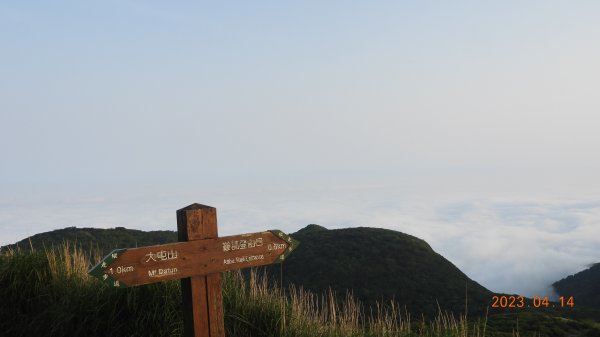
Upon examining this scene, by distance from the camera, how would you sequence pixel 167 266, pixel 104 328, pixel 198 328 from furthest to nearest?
pixel 104 328
pixel 198 328
pixel 167 266

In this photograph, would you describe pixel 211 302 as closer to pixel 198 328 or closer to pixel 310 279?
pixel 198 328

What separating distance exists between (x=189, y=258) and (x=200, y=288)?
1.18 feet

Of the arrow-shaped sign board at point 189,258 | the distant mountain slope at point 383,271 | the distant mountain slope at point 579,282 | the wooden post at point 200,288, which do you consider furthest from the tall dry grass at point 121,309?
the distant mountain slope at point 579,282

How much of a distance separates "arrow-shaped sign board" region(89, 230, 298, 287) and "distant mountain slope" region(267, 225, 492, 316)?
1761 cm

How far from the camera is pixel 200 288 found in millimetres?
5449

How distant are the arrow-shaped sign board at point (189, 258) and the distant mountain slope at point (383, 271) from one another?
57.8ft

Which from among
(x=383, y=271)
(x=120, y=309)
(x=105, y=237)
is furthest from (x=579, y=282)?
(x=120, y=309)

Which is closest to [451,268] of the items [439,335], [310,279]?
[310,279]

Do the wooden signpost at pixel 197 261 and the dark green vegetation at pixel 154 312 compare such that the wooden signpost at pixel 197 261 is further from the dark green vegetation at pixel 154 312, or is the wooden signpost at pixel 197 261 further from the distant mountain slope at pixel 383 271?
the distant mountain slope at pixel 383 271

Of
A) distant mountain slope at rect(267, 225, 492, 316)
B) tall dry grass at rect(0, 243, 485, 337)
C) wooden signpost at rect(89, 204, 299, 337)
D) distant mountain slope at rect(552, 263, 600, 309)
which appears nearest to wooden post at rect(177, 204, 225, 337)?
wooden signpost at rect(89, 204, 299, 337)

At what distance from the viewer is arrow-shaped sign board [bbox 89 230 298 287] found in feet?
16.0

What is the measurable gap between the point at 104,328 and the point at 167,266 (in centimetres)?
231

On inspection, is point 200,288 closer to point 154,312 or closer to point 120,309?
point 154,312

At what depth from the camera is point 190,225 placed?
5391 mm
